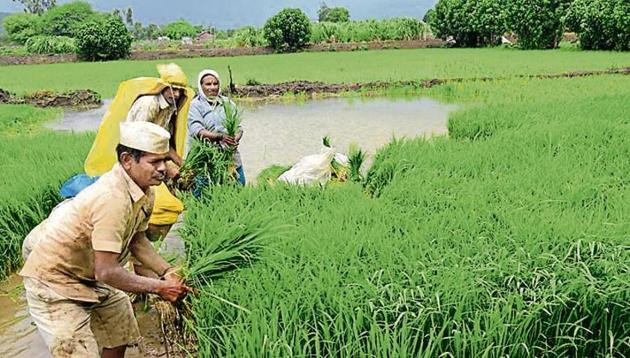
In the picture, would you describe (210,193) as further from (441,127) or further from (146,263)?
(441,127)

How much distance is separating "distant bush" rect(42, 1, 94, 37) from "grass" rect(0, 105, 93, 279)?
5770 cm

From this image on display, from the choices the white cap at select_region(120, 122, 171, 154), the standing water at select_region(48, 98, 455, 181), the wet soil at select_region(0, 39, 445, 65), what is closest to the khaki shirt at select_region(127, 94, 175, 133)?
the white cap at select_region(120, 122, 171, 154)

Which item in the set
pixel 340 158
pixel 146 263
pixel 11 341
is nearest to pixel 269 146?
pixel 340 158

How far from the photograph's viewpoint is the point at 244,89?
1562cm

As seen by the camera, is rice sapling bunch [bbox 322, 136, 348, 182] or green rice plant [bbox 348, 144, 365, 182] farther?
rice sapling bunch [bbox 322, 136, 348, 182]

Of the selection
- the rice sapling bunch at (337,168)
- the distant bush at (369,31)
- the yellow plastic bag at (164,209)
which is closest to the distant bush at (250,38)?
the distant bush at (369,31)

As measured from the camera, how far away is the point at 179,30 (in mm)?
79438

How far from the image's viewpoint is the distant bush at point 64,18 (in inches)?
2355

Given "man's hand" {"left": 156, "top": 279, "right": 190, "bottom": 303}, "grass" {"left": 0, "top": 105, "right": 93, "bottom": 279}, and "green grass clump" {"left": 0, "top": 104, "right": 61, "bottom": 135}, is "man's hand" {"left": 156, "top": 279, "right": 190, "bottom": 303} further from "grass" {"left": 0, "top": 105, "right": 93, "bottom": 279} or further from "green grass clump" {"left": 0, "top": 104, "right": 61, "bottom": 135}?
"green grass clump" {"left": 0, "top": 104, "right": 61, "bottom": 135}

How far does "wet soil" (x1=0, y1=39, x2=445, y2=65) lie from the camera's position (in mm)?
30531

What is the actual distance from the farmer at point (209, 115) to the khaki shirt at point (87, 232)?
1.98m

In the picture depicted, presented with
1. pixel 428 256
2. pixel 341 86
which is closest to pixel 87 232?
pixel 428 256

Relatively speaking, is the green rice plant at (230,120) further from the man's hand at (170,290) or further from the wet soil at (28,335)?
the man's hand at (170,290)

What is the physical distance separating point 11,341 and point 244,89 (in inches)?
494
